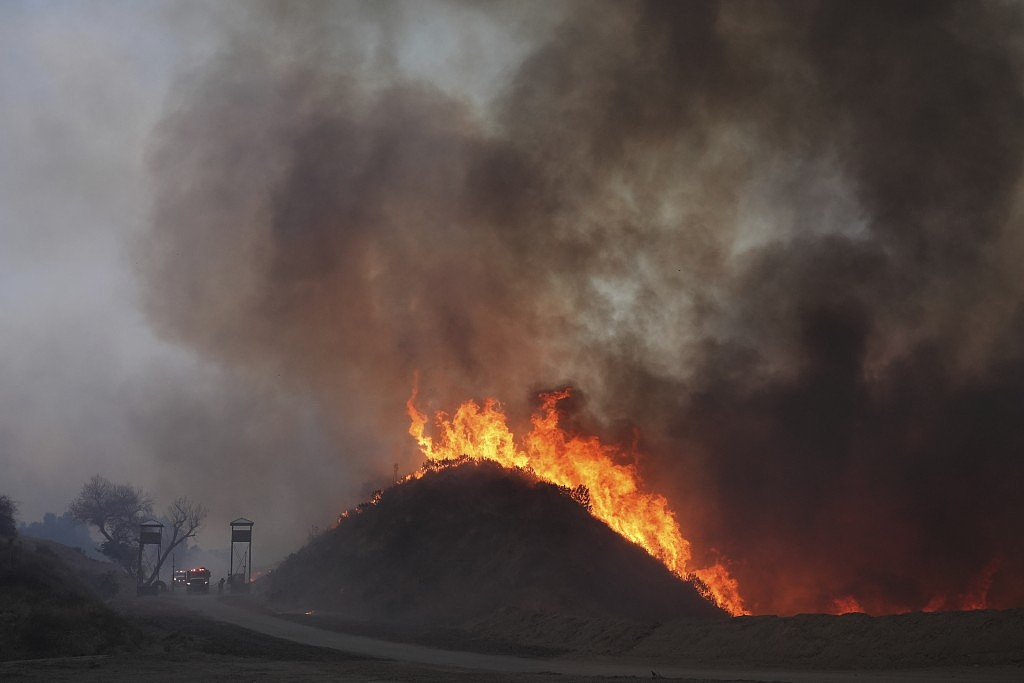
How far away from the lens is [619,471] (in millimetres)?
57781

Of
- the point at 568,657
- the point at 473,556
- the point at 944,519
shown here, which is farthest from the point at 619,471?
the point at 568,657

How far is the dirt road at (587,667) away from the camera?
22.5 metres

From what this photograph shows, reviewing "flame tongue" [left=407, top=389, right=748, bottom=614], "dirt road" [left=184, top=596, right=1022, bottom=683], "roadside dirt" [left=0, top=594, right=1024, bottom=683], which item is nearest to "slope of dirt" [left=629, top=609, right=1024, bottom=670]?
"roadside dirt" [left=0, top=594, right=1024, bottom=683]

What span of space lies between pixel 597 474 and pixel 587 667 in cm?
2947

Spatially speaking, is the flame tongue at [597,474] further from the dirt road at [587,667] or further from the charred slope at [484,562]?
the dirt road at [587,667]

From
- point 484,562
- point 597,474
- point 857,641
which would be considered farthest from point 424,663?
point 597,474

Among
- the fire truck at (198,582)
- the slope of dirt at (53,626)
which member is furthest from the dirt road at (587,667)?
the fire truck at (198,582)

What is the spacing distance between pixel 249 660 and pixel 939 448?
4695cm

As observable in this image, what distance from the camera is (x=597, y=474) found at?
5809 cm

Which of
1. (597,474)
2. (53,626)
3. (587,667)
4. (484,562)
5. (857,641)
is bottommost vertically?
(587,667)

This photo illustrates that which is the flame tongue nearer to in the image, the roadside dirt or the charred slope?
the charred slope

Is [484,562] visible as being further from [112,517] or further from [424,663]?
[112,517]

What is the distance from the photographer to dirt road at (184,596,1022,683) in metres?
22.5

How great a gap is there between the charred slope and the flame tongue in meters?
1.76
